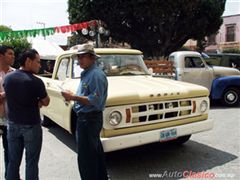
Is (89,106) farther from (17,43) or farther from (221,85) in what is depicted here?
(17,43)

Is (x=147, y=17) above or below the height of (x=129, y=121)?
above

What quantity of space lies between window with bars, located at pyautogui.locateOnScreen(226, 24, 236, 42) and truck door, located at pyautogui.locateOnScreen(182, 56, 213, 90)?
30.3 m

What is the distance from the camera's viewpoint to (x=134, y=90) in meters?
4.49

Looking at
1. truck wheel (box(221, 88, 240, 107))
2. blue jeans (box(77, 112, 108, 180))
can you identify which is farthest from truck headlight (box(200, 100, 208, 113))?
truck wheel (box(221, 88, 240, 107))

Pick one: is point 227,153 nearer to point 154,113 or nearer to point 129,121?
point 154,113

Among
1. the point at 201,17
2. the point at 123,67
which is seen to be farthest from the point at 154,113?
the point at 201,17

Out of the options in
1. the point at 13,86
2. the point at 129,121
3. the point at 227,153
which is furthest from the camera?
the point at 227,153

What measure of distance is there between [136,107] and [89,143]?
3.67 ft

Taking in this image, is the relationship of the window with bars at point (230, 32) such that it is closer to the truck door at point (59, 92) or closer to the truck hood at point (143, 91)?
the truck door at point (59, 92)

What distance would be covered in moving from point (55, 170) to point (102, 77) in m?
2.01

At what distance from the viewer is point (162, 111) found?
4570 millimetres

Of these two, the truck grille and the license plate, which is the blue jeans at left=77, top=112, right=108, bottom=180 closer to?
the truck grille

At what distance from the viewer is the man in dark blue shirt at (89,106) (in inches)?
132

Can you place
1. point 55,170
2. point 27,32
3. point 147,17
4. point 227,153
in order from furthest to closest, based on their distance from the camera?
1. point 147,17
2. point 27,32
3. point 227,153
4. point 55,170
